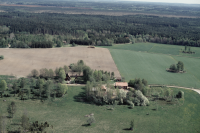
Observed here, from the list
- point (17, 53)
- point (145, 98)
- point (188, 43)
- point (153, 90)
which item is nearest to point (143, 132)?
point (145, 98)

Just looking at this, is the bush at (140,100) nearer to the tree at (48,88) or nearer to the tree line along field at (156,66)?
the tree line along field at (156,66)

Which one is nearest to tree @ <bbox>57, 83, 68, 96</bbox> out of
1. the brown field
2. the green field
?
the green field

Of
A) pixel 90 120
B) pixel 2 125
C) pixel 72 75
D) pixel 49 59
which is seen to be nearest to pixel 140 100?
pixel 90 120

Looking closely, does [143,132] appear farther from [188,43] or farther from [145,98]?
[188,43]

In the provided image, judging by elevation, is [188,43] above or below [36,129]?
above

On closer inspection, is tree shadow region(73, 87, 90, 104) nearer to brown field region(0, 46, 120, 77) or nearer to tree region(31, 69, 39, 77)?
tree region(31, 69, 39, 77)
